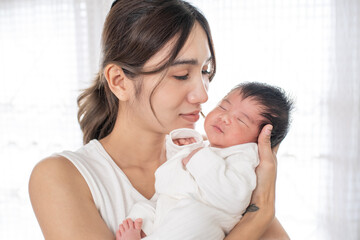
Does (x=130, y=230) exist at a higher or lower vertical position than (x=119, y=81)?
lower

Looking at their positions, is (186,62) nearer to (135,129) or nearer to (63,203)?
(135,129)

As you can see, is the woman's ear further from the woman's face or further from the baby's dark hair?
the baby's dark hair

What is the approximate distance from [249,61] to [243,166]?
1.27m

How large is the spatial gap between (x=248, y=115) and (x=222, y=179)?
0.93 feet

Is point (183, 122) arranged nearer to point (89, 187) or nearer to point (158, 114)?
point (158, 114)

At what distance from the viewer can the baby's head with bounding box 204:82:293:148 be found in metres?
1.26

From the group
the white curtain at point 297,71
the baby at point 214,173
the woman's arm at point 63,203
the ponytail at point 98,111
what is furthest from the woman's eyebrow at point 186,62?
the white curtain at point 297,71

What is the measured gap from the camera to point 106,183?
52.4 inches

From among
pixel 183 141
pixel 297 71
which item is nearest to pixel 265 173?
pixel 183 141

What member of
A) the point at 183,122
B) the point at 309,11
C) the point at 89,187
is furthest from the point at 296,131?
the point at 89,187

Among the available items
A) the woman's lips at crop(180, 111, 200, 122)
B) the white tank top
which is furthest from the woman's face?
the white tank top

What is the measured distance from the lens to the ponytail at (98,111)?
1.60m

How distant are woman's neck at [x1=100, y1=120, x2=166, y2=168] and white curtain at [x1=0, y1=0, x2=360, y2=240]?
0.90 meters

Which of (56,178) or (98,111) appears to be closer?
(56,178)
